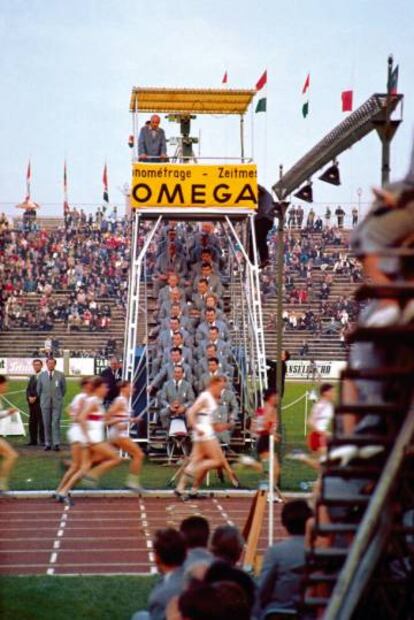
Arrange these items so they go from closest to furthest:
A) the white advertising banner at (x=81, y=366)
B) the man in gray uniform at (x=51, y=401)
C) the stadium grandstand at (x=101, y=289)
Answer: the man in gray uniform at (x=51, y=401) < the white advertising banner at (x=81, y=366) < the stadium grandstand at (x=101, y=289)

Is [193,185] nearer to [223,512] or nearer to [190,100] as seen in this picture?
[190,100]

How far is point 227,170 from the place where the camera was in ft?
88.9

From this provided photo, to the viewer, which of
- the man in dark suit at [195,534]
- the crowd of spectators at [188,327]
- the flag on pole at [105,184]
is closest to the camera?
the man in dark suit at [195,534]

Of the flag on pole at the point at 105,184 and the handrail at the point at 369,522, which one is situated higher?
the flag on pole at the point at 105,184

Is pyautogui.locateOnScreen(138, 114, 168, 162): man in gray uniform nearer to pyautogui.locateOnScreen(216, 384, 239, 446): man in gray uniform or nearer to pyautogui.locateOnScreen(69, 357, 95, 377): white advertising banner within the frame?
pyautogui.locateOnScreen(216, 384, 239, 446): man in gray uniform

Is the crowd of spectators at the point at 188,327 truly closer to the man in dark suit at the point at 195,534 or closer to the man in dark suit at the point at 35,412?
the man in dark suit at the point at 35,412

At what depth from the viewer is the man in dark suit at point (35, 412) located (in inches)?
1150

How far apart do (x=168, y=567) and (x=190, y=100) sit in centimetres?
2163

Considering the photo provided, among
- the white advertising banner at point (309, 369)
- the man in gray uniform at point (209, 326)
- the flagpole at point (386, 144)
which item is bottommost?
the white advertising banner at point (309, 369)

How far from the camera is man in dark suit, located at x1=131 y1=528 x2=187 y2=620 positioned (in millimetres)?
7734

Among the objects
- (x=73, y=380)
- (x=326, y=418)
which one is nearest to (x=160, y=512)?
(x=326, y=418)

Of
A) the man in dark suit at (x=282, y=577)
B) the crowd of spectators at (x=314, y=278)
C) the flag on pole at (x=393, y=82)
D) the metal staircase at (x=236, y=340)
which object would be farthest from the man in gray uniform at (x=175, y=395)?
the crowd of spectators at (x=314, y=278)

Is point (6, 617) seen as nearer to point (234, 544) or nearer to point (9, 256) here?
point (234, 544)

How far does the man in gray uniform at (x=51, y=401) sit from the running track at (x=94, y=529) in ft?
23.9
